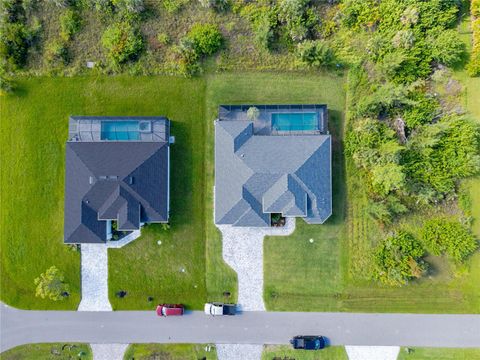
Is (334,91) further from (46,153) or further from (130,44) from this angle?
(46,153)

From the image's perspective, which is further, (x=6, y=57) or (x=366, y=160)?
(x=6, y=57)

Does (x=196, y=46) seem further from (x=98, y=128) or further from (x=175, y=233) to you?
(x=175, y=233)

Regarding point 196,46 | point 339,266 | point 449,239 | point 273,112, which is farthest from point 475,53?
point 196,46

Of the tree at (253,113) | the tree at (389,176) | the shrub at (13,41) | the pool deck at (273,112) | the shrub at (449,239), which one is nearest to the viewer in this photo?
the tree at (389,176)

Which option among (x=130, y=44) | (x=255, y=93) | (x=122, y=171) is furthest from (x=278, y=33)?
(x=122, y=171)

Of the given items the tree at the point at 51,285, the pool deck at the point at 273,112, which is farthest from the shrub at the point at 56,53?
the tree at the point at 51,285

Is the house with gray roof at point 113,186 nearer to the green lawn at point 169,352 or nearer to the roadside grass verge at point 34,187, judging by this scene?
the roadside grass verge at point 34,187
